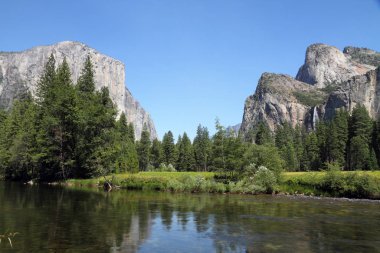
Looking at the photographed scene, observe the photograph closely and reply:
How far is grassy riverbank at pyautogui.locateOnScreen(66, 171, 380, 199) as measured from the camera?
4831 centimetres

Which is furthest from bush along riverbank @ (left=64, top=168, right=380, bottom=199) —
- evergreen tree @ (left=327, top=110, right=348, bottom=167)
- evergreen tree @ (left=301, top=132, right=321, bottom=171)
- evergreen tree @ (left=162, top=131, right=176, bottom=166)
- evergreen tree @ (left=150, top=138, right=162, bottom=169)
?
evergreen tree @ (left=150, top=138, right=162, bottom=169)

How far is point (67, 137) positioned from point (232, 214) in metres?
48.8

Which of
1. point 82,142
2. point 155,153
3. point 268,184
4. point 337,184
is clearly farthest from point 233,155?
point 155,153

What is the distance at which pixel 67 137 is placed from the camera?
2849 inches

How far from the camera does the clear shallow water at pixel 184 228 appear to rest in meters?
19.0

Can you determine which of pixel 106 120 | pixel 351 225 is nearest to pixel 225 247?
pixel 351 225

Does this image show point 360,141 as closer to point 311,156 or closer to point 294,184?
point 311,156

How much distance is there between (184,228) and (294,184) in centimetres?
3502

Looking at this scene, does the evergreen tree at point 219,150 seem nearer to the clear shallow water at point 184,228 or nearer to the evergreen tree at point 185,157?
the clear shallow water at point 184,228

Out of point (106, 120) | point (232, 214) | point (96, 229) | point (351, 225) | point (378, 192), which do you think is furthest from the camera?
point (106, 120)

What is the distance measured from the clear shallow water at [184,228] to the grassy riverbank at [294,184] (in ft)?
43.8

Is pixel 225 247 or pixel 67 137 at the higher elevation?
pixel 67 137

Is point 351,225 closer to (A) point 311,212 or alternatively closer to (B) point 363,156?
(A) point 311,212

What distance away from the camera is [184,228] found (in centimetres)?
2464
